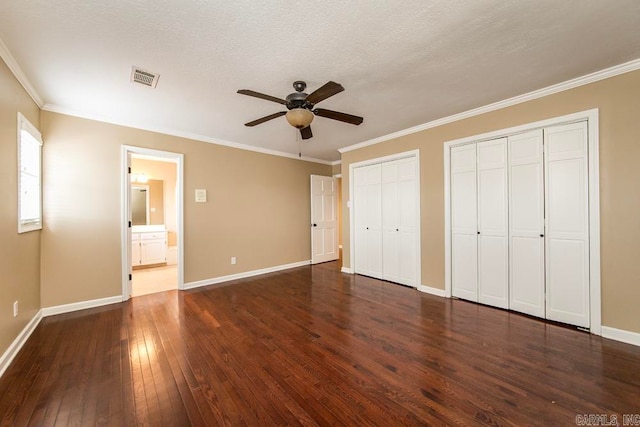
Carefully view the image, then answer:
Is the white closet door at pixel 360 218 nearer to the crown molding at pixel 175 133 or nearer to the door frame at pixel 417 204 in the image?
the door frame at pixel 417 204

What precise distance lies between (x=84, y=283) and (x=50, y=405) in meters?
2.22

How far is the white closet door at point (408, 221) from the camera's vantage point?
406 cm

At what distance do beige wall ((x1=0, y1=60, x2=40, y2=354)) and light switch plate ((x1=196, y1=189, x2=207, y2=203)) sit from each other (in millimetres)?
1982

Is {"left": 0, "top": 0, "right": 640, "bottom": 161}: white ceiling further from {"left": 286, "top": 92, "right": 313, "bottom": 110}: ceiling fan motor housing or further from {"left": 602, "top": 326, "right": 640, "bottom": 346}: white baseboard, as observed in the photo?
{"left": 602, "top": 326, "right": 640, "bottom": 346}: white baseboard

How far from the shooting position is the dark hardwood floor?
156 cm


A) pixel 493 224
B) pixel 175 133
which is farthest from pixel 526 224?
pixel 175 133

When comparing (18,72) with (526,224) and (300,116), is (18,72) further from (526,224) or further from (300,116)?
(526,224)

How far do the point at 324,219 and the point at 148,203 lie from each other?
418cm

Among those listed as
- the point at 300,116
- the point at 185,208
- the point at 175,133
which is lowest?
the point at 185,208

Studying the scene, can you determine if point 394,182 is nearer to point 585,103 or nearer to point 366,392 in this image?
point 585,103

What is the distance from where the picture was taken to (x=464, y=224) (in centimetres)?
352

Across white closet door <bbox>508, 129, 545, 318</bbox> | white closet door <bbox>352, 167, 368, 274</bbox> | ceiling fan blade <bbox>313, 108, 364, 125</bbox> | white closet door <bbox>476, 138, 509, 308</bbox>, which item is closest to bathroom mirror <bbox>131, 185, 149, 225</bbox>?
white closet door <bbox>352, 167, 368, 274</bbox>

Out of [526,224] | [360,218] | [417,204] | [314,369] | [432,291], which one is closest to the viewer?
[314,369]

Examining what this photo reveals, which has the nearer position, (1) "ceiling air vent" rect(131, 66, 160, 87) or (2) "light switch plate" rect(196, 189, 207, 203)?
(1) "ceiling air vent" rect(131, 66, 160, 87)
